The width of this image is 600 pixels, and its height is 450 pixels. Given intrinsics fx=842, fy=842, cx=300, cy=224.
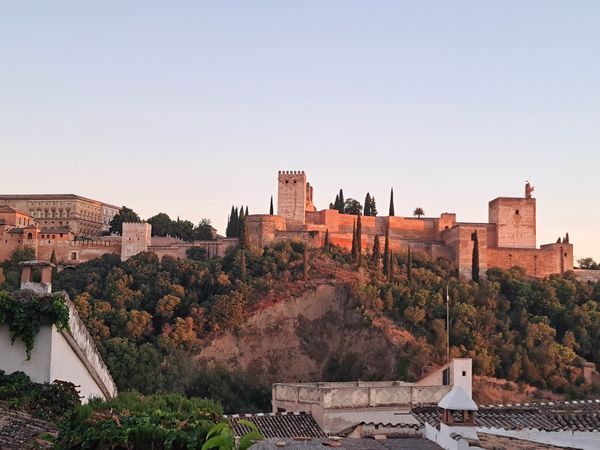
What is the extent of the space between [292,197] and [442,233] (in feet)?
37.7

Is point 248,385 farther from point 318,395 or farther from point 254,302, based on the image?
point 318,395

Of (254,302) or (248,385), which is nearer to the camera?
(248,385)

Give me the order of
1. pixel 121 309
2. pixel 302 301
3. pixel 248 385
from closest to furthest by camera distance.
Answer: pixel 248 385 < pixel 121 309 < pixel 302 301

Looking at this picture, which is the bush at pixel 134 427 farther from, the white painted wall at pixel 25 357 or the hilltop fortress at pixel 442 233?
the hilltop fortress at pixel 442 233

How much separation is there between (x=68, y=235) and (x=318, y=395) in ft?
160

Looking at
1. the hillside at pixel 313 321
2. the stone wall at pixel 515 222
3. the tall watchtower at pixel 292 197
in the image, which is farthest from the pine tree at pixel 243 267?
the stone wall at pixel 515 222

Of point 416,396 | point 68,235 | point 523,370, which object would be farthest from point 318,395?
point 68,235

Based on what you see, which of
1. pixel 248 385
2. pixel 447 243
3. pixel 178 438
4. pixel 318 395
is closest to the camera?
pixel 178 438

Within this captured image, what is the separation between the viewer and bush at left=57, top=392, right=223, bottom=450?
7641mm

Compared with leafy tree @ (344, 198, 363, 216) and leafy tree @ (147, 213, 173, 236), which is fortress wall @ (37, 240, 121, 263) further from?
leafy tree @ (344, 198, 363, 216)

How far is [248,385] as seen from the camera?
44906 millimetres

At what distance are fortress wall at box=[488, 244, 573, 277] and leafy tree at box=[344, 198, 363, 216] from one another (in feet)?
40.2

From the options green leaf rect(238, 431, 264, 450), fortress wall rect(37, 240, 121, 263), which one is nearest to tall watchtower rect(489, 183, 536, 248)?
fortress wall rect(37, 240, 121, 263)

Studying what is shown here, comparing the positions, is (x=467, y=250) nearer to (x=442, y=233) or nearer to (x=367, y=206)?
(x=442, y=233)
